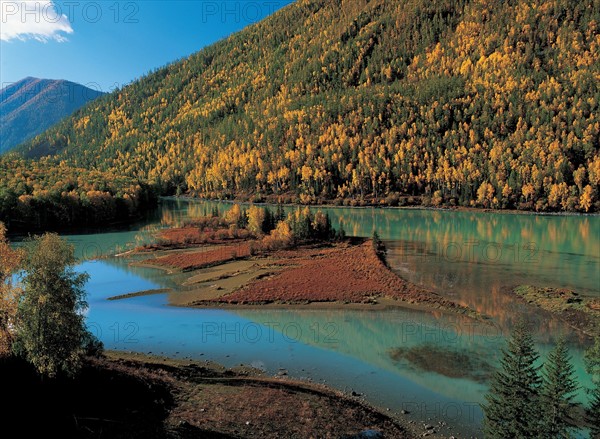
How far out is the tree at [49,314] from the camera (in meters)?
21.6

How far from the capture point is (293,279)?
5822 centimetres

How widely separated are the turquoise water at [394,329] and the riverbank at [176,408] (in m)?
3.34

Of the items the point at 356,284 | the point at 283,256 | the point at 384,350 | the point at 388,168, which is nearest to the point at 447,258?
the point at 356,284

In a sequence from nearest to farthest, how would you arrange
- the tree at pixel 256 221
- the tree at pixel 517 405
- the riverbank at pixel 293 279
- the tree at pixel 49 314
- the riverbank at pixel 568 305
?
the tree at pixel 517 405, the tree at pixel 49 314, the riverbank at pixel 568 305, the riverbank at pixel 293 279, the tree at pixel 256 221

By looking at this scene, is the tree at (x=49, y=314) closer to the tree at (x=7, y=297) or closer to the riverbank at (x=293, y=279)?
the tree at (x=7, y=297)

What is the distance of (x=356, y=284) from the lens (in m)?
54.8

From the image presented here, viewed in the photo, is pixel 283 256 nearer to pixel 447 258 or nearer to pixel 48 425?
pixel 447 258

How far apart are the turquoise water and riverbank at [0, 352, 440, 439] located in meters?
3.34

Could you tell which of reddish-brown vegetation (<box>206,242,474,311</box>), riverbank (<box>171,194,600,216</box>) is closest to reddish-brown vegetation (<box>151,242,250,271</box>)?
reddish-brown vegetation (<box>206,242,474,311</box>)

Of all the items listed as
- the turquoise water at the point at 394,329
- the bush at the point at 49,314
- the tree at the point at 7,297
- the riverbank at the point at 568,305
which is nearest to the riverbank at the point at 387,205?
the turquoise water at the point at 394,329

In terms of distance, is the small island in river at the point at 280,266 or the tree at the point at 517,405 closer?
the tree at the point at 517,405

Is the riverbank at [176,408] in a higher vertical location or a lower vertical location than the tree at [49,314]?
lower

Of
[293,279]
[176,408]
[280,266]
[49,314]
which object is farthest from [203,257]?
[49,314]

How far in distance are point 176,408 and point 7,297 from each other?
1150 centimetres
